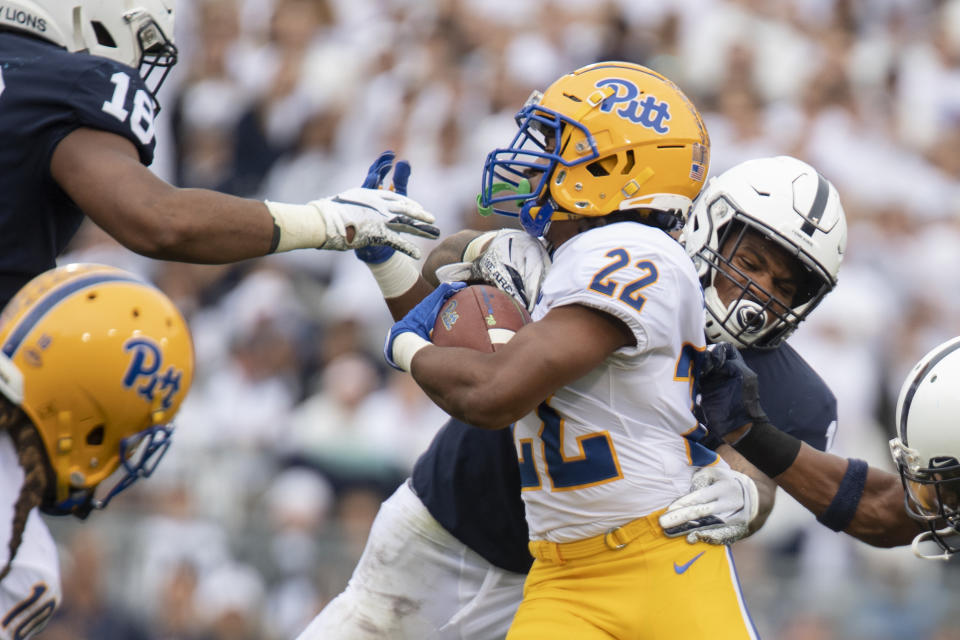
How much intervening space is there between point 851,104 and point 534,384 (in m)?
5.76

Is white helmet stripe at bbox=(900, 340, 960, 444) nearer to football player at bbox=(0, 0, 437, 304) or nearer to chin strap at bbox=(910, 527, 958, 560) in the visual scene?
chin strap at bbox=(910, 527, 958, 560)

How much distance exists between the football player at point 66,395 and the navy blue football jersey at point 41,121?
1.80 feet

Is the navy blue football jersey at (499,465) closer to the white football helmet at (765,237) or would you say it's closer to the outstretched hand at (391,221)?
the white football helmet at (765,237)

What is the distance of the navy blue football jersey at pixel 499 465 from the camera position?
430 cm

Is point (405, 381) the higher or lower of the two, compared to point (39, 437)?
lower

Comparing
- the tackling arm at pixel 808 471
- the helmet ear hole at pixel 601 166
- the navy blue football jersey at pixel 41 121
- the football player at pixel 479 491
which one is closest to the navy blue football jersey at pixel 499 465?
the football player at pixel 479 491

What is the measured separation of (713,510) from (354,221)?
1310 mm

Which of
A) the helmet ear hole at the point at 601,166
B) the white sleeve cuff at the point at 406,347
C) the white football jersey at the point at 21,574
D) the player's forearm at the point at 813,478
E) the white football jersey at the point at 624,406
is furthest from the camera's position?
the player's forearm at the point at 813,478

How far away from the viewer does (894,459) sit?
3.88m

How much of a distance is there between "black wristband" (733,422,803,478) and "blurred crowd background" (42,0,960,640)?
2628 mm

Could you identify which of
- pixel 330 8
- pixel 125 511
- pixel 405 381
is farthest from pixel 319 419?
pixel 330 8

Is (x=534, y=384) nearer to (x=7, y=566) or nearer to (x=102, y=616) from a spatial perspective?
(x=7, y=566)

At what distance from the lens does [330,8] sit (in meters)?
10.3

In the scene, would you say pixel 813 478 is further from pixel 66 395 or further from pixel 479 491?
pixel 66 395
